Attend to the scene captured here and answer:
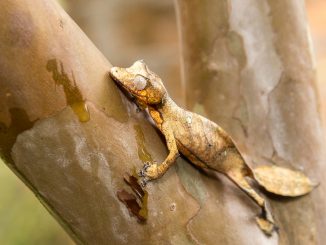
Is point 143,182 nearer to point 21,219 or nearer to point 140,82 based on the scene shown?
point 140,82

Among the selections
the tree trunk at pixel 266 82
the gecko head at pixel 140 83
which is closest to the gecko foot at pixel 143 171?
the gecko head at pixel 140 83

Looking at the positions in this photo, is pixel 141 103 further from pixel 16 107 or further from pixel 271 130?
pixel 271 130

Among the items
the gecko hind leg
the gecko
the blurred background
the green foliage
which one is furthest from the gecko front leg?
the blurred background

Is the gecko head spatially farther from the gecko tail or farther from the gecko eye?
the gecko tail

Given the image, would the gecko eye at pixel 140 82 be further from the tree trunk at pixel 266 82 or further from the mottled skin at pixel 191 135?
the tree trunk at pixel 266 82

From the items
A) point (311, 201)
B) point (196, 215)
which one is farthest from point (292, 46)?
point (196, 215)

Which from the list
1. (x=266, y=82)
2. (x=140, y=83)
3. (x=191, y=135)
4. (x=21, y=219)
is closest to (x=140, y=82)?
(x=140, y=83)

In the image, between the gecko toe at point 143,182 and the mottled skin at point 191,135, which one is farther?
the mottled skin at point 191,135
